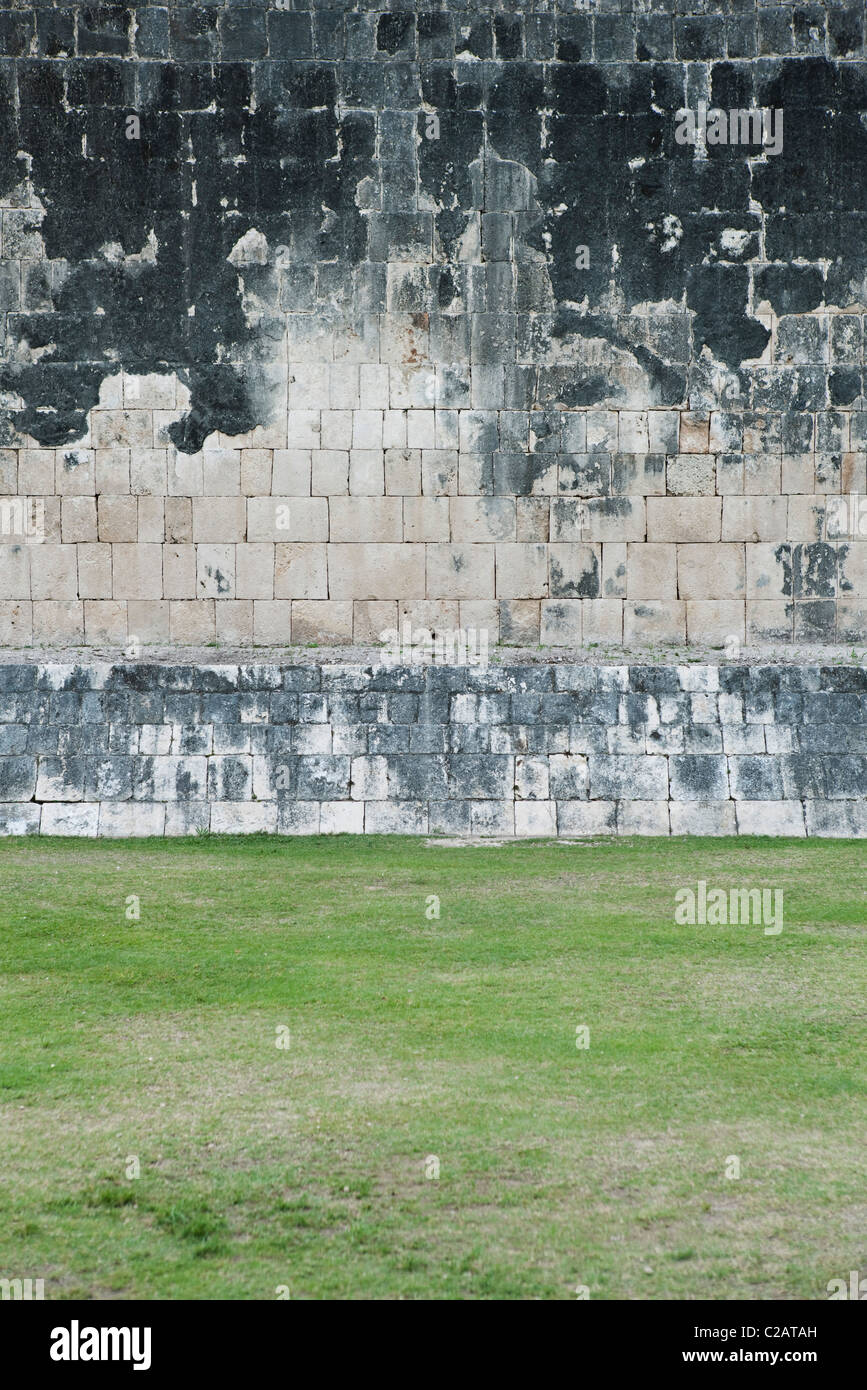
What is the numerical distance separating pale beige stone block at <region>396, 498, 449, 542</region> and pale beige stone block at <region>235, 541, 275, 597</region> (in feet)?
4.79

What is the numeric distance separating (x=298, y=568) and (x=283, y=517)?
556 mm

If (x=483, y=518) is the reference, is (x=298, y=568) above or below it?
below

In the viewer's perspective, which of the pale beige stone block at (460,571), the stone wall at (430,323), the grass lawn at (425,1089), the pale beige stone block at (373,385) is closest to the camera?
the grass lawn at (425,1089)

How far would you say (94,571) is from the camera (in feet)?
45.6

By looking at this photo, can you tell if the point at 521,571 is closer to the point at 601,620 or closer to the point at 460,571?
the point at 460,571

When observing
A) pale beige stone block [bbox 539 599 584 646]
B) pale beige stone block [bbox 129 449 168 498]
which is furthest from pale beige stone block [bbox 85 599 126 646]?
pale beige stone block [bbox 539 599 584 646]

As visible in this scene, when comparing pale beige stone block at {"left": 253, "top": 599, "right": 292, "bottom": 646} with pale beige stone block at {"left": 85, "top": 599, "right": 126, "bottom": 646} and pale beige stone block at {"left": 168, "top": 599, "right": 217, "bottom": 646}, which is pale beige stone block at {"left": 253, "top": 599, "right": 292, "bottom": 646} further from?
pale beige stone block at {"left": 85, "top": 599, "right": 126, "bottom": 646}

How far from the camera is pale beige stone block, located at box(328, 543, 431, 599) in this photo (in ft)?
45.6

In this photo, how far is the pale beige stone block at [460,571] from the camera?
45.5ft

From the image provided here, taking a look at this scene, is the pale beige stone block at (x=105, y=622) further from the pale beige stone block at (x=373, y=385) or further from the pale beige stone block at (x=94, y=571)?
the pale beige stone block at (x=373, y=385)

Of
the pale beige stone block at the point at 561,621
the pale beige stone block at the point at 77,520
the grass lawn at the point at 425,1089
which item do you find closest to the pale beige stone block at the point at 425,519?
the pale beige stone block at the point at 561,621

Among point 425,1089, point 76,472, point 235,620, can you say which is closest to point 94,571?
point 76,472

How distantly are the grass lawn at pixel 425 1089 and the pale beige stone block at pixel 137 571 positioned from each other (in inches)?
173

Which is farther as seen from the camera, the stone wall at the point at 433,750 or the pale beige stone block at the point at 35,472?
the pale beige stone block at the point at 35,472
